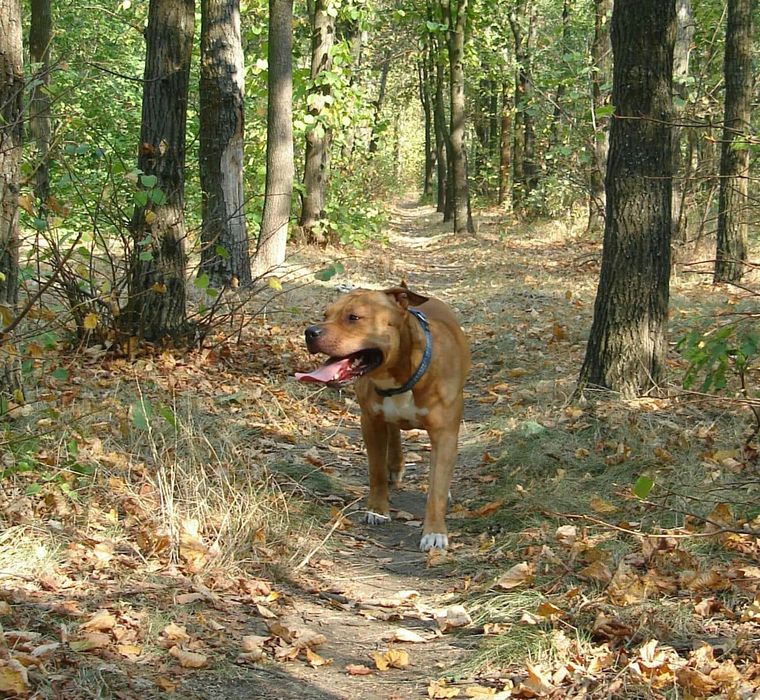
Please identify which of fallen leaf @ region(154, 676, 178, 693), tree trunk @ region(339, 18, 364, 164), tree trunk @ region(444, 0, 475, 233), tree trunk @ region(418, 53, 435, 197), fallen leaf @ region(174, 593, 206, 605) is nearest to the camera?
fallen leaf @ region(154, 676, 178, 693)

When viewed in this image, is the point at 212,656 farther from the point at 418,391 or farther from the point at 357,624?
the point at 418,391

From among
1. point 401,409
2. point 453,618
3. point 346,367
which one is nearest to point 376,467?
point 401,409

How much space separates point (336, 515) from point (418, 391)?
93 cm

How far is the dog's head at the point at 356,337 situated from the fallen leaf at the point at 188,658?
178cm

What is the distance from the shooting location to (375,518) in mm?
5586

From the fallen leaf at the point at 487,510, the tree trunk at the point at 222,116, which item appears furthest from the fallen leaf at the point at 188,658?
the tree trunk at the point at 222,116

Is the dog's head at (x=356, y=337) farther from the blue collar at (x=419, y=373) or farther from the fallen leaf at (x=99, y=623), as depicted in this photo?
the fallen leaf at (x=99, y=623)

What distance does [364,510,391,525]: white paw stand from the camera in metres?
5.58

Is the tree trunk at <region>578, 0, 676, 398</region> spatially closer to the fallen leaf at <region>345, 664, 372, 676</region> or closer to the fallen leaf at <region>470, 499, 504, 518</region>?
the fallen leaf at <region>470, 499, 504, 518</region>

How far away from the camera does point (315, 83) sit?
15.7 meters

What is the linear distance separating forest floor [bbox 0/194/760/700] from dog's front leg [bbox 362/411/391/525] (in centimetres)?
14

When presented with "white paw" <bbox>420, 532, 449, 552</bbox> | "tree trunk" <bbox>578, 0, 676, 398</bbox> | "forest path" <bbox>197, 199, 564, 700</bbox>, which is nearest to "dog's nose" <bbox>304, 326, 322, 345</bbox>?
"forest path" <bbox>197, 199, 564, 700</bbox>

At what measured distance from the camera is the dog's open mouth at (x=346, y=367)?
4.87 metres

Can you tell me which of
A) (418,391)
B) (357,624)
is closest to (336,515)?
(418,391)
